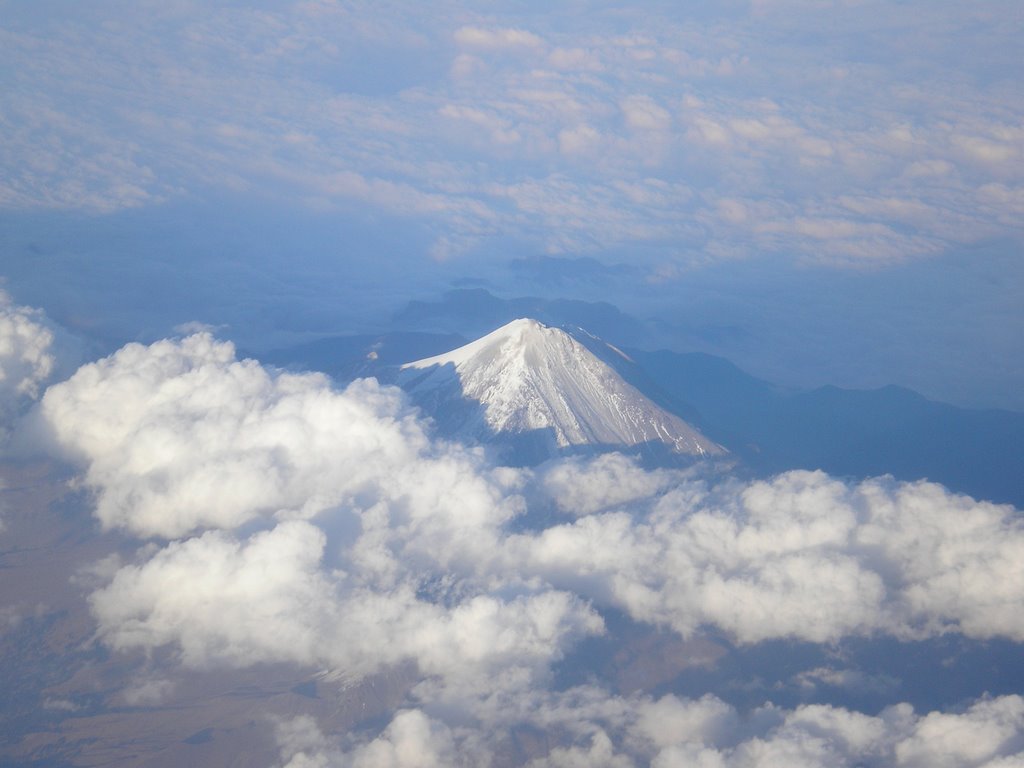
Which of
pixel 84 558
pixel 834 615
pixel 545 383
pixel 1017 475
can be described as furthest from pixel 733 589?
pixel 1017 475

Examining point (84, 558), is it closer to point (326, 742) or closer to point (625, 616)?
point (326, 742)

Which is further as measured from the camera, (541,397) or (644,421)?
(644,421)

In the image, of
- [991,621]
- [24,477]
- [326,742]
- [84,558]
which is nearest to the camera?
[326,742]
